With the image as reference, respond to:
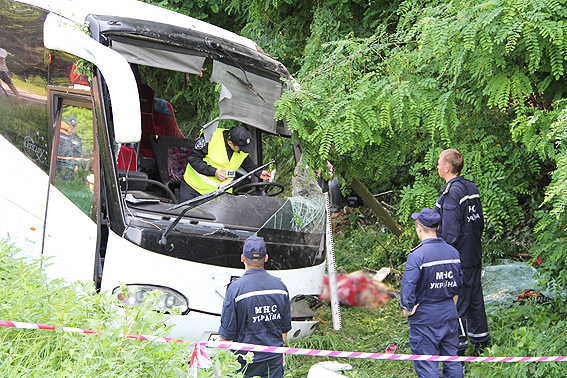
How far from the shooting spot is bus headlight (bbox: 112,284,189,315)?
4.40 metres

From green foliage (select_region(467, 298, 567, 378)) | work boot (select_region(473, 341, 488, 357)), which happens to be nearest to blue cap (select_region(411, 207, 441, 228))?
green foliage (select_region(467, 298, 567, 378))

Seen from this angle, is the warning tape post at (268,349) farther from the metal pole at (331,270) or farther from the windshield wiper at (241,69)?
the windshield wiper at (241,69)

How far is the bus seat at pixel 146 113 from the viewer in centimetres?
708

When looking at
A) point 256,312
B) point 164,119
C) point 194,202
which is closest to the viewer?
point 256,312

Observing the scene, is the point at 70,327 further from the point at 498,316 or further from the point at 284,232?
the point at 498,316

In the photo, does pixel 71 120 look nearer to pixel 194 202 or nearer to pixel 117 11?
pixel 117 11

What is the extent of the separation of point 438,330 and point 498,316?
1663mm

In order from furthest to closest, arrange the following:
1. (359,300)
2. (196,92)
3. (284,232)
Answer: (196,92) < (359,300) < (284,232)

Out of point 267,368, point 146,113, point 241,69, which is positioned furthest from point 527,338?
point 146,113

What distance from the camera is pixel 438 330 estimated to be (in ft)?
14.5

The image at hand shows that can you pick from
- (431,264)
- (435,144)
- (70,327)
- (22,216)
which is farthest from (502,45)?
(22,216)

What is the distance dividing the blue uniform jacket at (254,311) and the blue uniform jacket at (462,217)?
192 cm

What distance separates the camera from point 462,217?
519 centimetres

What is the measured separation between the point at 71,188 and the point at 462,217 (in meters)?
3.33
